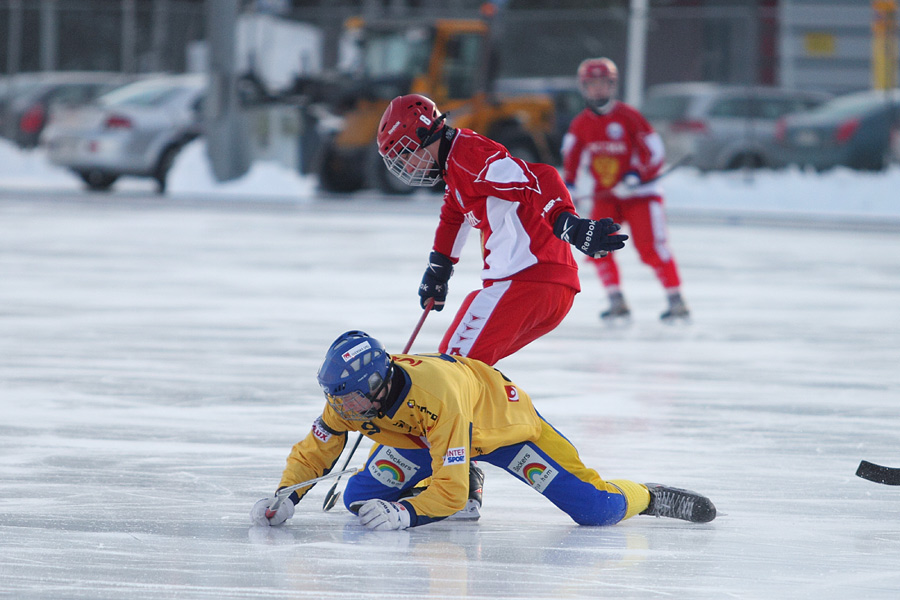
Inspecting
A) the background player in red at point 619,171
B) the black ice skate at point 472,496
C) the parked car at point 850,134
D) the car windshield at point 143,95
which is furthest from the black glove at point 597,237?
the parked car at point 850,134

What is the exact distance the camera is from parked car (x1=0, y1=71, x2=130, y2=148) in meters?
26.8

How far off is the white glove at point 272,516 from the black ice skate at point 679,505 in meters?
1.15

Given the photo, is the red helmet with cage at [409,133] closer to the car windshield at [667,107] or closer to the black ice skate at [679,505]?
the black ice skate at [679,505]

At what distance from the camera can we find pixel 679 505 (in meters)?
4.87

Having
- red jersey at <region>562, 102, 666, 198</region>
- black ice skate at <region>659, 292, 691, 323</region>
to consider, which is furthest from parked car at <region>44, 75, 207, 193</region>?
black ice skate at <region>659, 292, 691, 323</region>

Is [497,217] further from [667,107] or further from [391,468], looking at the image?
[667,107]

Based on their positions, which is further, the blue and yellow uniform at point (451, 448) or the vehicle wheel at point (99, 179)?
the vehicle wheel at point (99, 179)

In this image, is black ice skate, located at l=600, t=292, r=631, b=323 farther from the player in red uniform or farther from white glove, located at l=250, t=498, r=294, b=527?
white glove, located at l=250, t=498, r=294, b=527

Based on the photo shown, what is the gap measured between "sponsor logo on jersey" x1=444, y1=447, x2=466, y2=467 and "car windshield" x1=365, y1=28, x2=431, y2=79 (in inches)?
690

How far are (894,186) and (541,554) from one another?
18171 mm

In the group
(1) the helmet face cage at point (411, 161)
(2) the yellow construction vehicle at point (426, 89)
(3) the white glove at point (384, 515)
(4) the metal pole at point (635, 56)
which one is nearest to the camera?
(3) the white glove at point (384, 515)

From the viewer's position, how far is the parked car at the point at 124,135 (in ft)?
69.2

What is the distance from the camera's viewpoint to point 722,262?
14344mm

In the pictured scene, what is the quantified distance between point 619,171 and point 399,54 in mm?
11765
